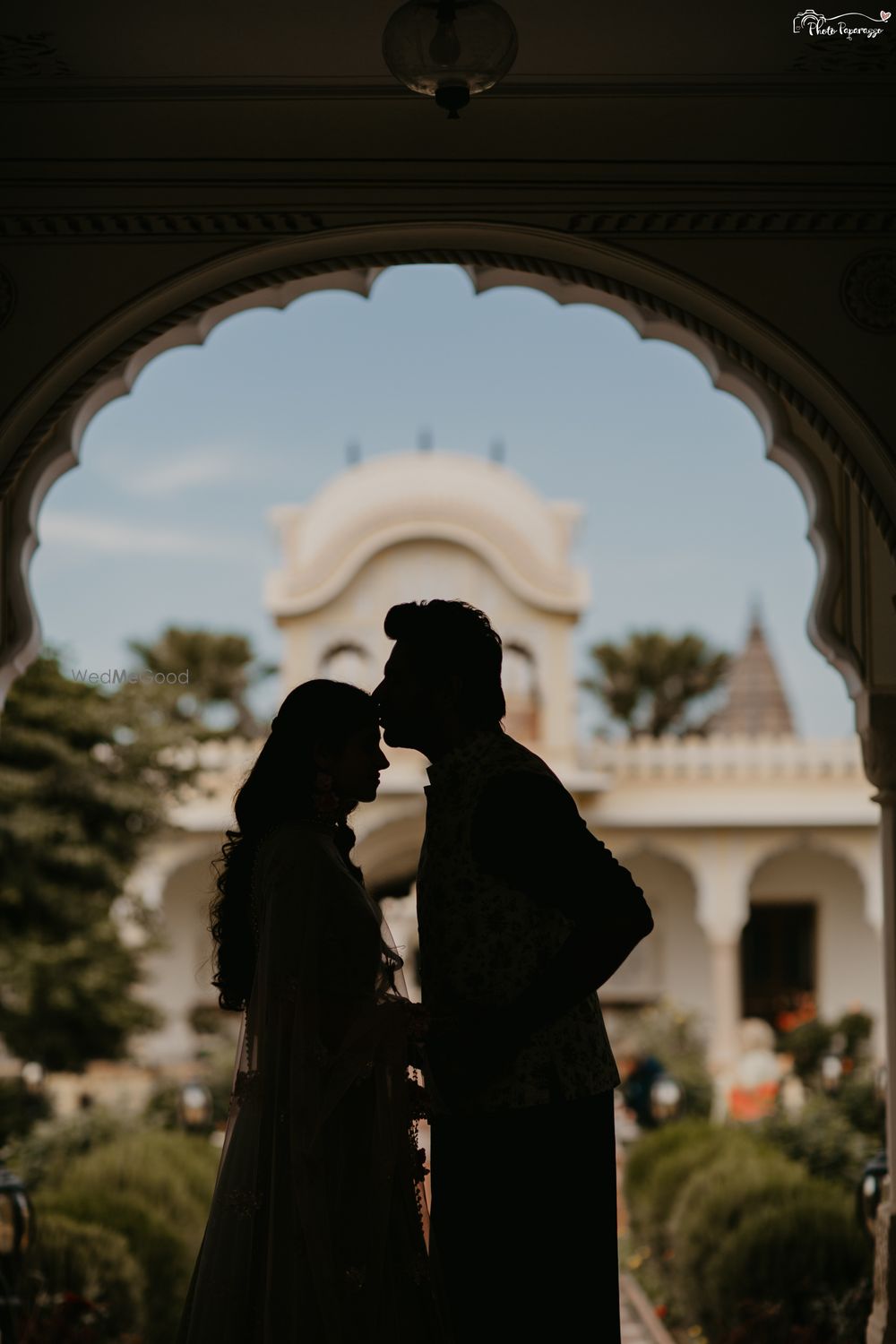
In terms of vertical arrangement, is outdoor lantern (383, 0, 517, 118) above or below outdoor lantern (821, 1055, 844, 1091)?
above

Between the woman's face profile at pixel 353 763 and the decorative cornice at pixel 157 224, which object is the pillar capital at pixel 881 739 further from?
the woman's face profile at pixel 353 763

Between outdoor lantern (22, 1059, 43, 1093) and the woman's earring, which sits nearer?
the woman's earring

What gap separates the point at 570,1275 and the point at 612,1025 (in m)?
14.5

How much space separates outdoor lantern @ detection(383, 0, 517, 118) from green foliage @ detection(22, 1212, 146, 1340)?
3.90m

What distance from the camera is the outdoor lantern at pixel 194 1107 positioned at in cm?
850

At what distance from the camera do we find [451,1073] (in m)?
2.39

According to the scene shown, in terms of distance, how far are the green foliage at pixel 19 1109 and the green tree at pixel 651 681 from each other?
15613 millimetres

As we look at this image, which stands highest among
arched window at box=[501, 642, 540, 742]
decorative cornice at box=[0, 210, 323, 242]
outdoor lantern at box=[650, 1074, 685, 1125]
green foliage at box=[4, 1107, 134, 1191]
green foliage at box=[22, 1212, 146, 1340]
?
arched window at box=[501, 642, 540, 742]

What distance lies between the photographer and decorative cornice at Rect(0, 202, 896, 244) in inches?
132

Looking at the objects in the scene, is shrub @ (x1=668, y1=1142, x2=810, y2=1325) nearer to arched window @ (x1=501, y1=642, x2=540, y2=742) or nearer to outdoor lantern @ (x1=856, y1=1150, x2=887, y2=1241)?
outdoor lantern @ (x1=856, y1=1150, x2=887, y2=1241)

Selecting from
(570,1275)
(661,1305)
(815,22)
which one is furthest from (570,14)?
(661,1305)

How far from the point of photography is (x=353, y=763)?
2543 millimetres

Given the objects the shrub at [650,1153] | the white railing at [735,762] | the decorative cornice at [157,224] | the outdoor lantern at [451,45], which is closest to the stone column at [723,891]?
the white railing at [735,762]

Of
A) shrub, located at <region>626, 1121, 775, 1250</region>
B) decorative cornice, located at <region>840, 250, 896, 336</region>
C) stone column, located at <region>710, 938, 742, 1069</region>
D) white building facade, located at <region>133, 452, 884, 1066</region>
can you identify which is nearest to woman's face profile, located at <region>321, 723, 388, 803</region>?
decorative cornice, located at <region>840, 250, 896, 336</region>
